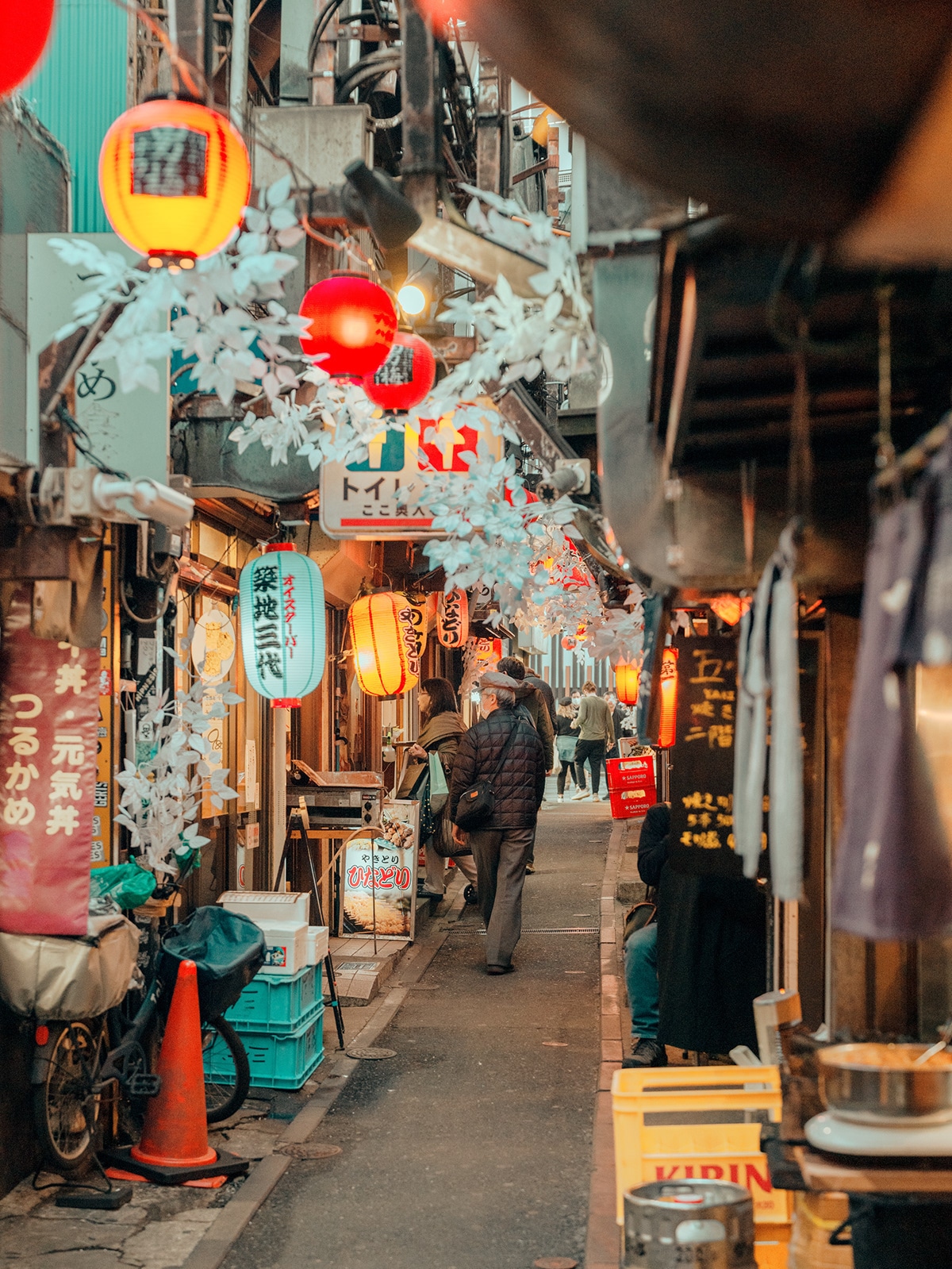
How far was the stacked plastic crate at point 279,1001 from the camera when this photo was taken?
376 inches

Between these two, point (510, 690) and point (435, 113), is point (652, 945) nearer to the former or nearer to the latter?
point (510, 690)

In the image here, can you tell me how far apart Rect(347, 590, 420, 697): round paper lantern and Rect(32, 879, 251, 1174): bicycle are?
17.1ft

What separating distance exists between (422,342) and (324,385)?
0.77 meters

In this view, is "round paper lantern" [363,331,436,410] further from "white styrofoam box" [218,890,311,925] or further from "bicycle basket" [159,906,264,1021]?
"white styrofoam box" [218,890,311,925]

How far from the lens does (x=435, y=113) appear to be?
4.90m

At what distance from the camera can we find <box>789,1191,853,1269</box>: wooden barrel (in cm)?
514

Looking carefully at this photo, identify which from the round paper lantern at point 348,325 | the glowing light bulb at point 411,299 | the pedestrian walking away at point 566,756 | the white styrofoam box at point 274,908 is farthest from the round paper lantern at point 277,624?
the pedestrian walking away at point 566,756

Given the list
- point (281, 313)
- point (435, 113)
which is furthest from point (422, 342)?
point (435, 113)

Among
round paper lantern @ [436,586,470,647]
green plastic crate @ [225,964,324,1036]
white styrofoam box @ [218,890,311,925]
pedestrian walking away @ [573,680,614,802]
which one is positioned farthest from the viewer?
pedestrian walking away @ [573,680,614,802]

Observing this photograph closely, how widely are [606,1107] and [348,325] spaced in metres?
5.78

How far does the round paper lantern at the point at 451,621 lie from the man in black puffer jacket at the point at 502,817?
786 cm

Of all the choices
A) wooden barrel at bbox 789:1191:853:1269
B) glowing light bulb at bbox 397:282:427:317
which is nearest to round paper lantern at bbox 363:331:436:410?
glowing light bulb at bbox 397:282:427:317

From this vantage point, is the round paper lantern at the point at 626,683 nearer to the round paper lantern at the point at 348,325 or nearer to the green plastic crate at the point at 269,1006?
the green plastic crate at the point at 269,1006

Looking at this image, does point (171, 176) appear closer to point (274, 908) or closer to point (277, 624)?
point (277, 624)
